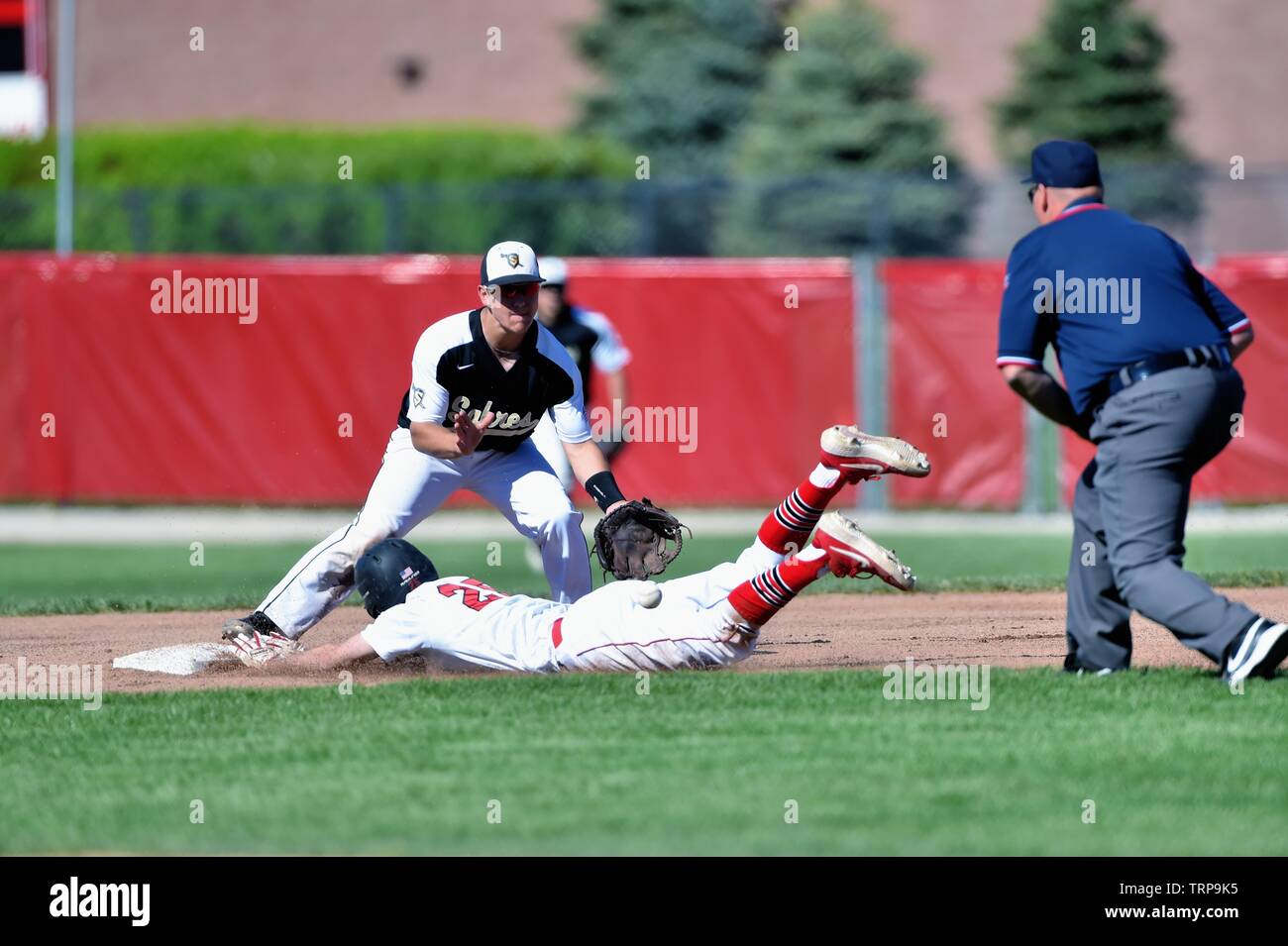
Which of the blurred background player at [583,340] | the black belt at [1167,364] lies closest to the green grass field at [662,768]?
the black belt at [1167,364]

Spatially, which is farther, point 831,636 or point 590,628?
point 831,636

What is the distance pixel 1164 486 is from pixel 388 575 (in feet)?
9.58

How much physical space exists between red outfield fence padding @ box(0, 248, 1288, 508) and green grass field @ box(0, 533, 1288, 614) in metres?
2.08

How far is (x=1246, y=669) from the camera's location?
6.41m

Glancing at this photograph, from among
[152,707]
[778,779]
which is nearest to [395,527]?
[152,707]

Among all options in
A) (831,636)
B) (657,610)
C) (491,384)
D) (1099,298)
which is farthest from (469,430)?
(1099,298)

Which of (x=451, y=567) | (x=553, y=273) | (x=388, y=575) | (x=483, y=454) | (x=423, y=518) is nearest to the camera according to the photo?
(x=388, y=575)

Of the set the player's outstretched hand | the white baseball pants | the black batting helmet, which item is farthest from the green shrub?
the black batting helmet

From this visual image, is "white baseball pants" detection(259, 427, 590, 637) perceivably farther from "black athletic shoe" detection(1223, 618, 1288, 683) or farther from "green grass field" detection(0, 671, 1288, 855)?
"black athletic shoe" detection(1223, 618, 1288, 683)

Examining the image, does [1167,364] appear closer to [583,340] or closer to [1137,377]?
[1137,377]

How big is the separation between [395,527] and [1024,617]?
3.15m

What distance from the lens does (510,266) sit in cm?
770

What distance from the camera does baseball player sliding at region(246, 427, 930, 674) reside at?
6.81m
